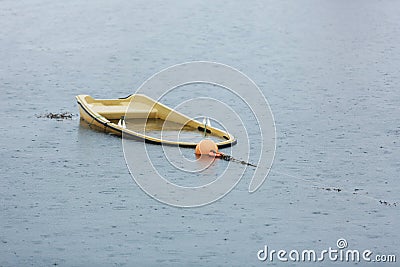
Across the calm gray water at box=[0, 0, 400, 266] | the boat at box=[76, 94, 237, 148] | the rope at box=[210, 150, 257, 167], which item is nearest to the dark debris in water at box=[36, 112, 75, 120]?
the calm gray water at box=[0, 0, 400, 266]

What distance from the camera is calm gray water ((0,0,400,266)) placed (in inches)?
733

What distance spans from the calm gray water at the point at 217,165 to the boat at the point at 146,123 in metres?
0.45

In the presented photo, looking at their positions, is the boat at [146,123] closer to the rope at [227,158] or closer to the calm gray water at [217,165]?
the calm gray water at [217,165]

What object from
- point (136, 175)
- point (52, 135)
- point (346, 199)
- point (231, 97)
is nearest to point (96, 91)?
point (231, 97)

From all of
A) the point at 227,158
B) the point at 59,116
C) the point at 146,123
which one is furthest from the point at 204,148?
the point at 59,116

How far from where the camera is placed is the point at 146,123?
87.7 ft

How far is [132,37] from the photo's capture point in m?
45.7

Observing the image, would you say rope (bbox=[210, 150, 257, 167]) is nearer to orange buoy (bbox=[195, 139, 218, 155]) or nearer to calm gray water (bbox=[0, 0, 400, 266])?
orange buoy (bbox=[195, 139, 218, 155])

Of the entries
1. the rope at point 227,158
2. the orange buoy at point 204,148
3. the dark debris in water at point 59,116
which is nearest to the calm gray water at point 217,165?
the dark debris in water at point 59,116

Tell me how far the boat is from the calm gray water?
0.45 meters

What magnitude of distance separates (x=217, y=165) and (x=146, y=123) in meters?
4.08

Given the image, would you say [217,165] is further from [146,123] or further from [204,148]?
[146,123]

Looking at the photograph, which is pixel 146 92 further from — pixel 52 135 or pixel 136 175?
pixel 136 175

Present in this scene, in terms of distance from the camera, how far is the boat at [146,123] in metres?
25.0
